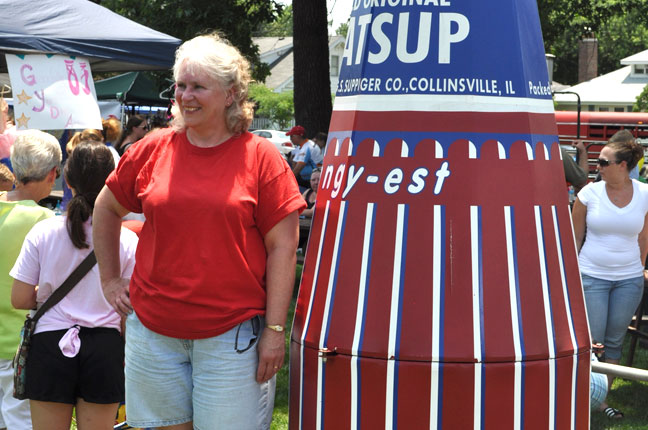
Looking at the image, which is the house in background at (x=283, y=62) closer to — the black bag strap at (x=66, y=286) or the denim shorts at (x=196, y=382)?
the black bag strap at (x=66, y=286)

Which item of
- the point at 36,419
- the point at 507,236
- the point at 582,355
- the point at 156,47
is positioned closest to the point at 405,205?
the point at 507,236

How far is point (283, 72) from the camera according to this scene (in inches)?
2432

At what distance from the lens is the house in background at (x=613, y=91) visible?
139ft

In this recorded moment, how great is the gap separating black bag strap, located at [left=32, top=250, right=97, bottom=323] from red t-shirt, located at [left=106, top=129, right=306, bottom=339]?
660 millimetres

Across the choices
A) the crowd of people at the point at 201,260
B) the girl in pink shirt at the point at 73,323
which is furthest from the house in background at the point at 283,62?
the crowd of people at the point at 201,260

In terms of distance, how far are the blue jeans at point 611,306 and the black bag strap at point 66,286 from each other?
3324 mm

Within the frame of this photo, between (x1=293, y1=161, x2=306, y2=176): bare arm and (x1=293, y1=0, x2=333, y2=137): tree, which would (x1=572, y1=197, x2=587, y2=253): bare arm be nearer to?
(x1=293, y1=161, x2=306, y2=176): bare arm

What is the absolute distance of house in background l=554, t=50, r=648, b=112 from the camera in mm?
42500

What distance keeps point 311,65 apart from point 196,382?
33.5 ft

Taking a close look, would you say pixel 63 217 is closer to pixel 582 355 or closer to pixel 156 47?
pixel 582 355

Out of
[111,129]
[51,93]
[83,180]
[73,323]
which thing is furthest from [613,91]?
[73,323]

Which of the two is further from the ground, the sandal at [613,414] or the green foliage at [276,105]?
the green foliage at [276,105]

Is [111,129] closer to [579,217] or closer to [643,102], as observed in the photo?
[579,217]

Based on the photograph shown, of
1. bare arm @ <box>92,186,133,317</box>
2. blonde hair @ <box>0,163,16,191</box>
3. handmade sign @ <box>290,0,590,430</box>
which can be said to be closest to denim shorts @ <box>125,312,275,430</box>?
handmade sign @ <box>290,0,590,430</box>
